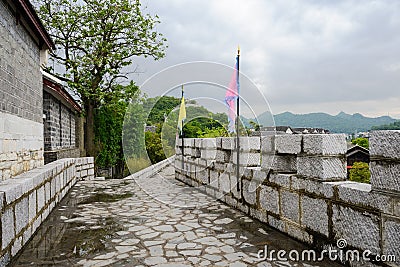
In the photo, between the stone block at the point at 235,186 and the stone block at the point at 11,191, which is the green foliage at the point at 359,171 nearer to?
the stone block at the point at 235,186

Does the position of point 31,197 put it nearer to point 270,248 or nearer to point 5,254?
point 5,254

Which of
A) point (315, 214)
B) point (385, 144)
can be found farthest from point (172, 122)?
point (385, 144)

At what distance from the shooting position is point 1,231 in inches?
Answer: 115

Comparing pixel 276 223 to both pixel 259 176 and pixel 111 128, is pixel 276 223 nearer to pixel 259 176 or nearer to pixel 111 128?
pixel 259 176

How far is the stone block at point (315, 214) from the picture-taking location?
3238 millimetres

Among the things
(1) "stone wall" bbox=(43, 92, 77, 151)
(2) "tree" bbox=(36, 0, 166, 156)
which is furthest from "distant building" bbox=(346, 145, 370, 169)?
(2) "tree" bbox=(36, 0, 166, 156)

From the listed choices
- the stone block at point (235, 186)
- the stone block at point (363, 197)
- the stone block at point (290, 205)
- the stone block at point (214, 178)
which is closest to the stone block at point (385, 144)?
the stone block at point (363, 197)

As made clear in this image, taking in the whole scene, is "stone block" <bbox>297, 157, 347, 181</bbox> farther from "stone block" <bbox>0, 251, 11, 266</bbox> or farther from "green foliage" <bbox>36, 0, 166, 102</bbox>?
"green foliage" <bbox>36, 0, 166, 102</bbox>

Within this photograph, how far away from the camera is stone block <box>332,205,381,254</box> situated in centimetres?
264

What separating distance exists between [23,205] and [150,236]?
1.40 metres

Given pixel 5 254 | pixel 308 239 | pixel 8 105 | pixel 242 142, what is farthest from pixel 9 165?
pixel 308 239

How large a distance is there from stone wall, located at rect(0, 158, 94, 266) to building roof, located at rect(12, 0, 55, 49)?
2.52 metres

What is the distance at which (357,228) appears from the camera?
2816 millimetres

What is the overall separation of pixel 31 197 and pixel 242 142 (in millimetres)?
2950
